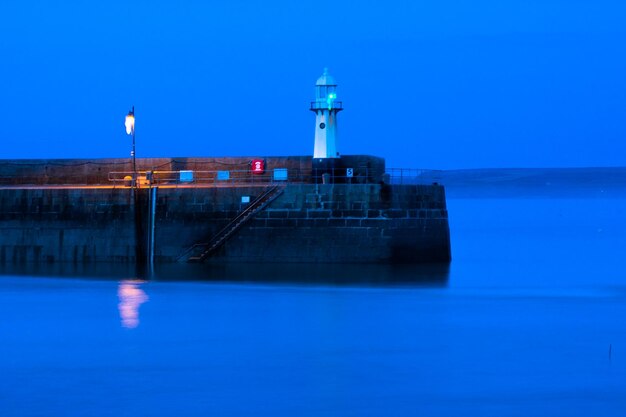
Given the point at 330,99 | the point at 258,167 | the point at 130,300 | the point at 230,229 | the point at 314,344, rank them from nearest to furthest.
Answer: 1. the point at 314,344
2. the point at 130,300
3. the point at 230,229
4. the point at 258,167
5. the point at 330,99

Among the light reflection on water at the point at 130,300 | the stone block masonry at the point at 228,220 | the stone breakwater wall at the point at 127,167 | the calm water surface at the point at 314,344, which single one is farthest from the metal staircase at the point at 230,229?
the light reflection on water at the point at 130,300

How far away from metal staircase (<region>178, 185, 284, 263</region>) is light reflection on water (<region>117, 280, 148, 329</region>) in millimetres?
1495

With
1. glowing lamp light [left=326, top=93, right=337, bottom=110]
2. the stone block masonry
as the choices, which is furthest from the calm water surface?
glowing lamp light [left=326, top=93, right=337, bottom=110]

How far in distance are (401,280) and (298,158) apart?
144 inches

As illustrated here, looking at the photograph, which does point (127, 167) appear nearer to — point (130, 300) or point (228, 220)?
point (228, 220)

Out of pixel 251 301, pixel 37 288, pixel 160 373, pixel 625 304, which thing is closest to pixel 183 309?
pixel 251 301

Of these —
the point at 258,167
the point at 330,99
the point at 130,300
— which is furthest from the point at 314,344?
the point at 330,99

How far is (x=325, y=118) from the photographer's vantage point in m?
25.1

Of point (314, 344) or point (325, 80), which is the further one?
point (325, 80)

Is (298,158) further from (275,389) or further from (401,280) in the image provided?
(275,389)

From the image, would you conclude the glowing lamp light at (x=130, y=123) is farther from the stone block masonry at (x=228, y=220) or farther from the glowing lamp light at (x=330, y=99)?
the glowing lamp light at (x=330, y=99)

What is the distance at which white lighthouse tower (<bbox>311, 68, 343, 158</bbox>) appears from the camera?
24828 millimetres

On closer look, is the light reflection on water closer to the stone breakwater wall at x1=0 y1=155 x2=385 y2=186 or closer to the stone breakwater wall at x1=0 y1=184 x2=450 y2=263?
the stone breakwater wall at x1=0 y1=184 x2=450 y2=263

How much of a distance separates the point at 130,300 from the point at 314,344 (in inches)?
199
